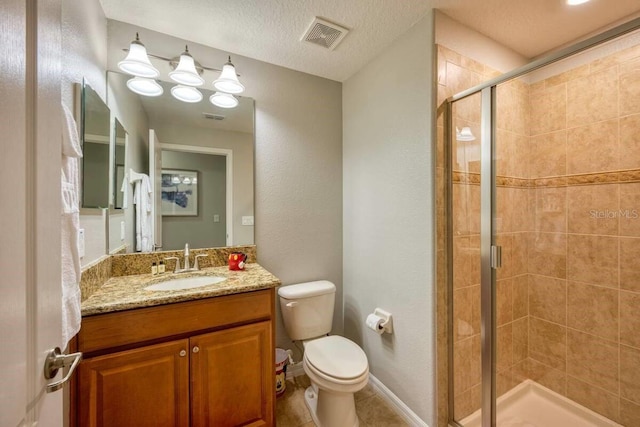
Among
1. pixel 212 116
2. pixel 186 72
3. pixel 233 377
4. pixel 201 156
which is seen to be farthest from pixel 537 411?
pixel 186 72

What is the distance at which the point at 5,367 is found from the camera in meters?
0.40

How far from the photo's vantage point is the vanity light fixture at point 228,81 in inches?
68.6

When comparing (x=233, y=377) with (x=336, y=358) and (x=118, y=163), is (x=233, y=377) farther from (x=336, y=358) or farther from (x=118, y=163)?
(x=118, y=163)

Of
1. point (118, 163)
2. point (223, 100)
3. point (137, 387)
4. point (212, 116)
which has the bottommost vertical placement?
point (137, 387)

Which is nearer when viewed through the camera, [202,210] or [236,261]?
[236,261]

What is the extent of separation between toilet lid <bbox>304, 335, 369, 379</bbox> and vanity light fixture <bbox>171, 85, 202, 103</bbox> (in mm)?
1813

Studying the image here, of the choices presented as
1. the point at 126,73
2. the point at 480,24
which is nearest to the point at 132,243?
the point at 126,73

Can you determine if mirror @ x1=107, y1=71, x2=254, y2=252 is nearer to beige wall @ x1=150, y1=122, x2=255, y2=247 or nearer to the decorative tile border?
beige wall @ x1=150, y1=122, x2=255, y2=247

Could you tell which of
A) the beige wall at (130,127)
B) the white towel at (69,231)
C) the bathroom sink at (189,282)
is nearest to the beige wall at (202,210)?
the beige wall at (130,127)

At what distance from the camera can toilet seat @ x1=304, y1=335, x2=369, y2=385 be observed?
1.42 meters

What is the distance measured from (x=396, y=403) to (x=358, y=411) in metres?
0.25

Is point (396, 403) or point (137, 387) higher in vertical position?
point (137, 387)

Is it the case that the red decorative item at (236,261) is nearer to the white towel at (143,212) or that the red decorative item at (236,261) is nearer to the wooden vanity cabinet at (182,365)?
the wooden vanity cabinet at (182,365)

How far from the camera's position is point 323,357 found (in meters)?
A: 1.56
